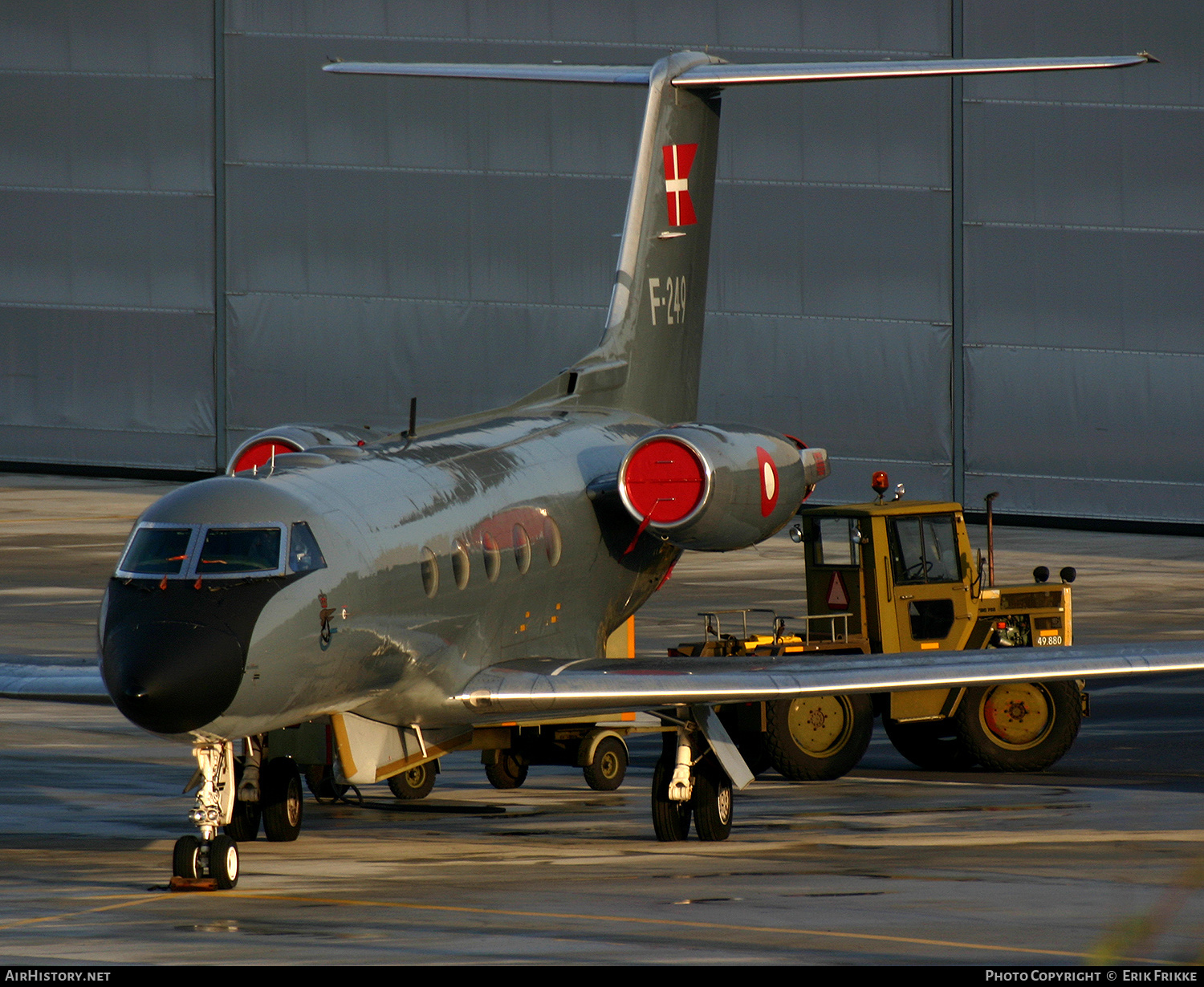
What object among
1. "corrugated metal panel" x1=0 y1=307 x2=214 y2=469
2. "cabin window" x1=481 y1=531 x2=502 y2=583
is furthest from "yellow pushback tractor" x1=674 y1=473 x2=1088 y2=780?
"corrugated metal panel" x1=0 y1=307 x2=214 y2=469

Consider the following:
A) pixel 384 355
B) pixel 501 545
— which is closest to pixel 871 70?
pixel 501 545

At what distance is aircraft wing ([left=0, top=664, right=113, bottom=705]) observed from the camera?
1659 centimetres

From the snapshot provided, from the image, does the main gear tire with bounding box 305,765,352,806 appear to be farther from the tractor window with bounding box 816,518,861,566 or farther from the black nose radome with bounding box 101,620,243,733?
the tractor window with bounding box 816,518,861,566

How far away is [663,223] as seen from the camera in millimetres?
22828

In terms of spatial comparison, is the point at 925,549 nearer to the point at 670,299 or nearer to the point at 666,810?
the point at 670,299

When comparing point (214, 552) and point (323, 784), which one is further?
point (323, 784)

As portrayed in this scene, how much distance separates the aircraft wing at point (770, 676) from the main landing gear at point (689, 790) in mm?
556

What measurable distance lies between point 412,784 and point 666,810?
3347 millimetres

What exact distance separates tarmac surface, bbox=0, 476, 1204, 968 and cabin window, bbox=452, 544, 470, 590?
2033mm

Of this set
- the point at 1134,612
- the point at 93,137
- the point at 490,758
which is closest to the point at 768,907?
the point at 490,758

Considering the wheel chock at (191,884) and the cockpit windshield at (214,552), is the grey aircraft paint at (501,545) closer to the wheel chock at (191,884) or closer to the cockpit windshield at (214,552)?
the cockpit windshield at (214,552)

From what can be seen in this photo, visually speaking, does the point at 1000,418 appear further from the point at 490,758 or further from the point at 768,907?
the point at 768,907
